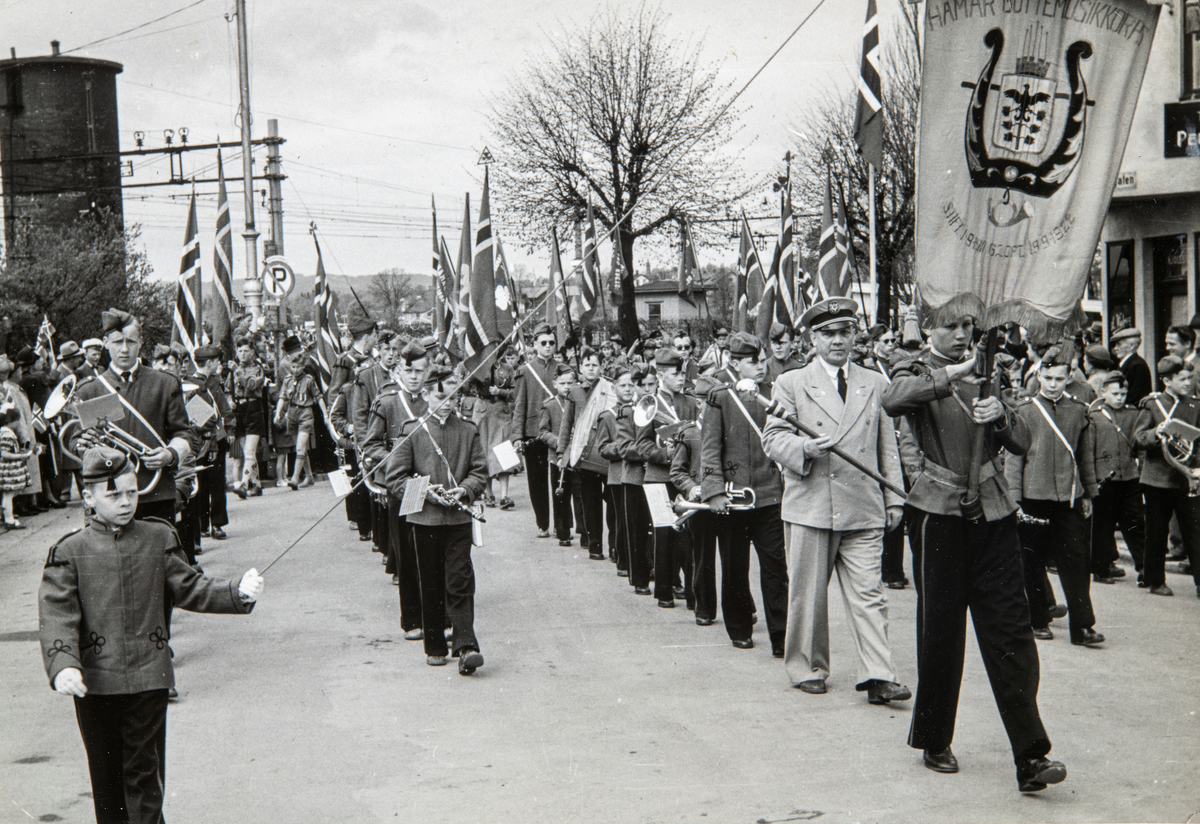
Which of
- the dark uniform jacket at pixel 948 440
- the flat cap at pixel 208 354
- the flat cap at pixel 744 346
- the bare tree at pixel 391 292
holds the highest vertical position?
the bare tree at pixel 391 292

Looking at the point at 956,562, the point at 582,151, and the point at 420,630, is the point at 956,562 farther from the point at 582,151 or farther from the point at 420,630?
the point at 582,151

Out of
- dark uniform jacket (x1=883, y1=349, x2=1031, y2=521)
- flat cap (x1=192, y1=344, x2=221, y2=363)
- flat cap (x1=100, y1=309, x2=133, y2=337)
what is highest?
flat cap (x1=100, y1=309, x2=133, y2=337)

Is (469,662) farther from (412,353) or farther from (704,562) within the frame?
(412,353)

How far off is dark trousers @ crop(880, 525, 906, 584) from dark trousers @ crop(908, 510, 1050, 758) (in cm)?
443

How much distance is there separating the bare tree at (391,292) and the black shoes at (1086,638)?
6457 centimetres

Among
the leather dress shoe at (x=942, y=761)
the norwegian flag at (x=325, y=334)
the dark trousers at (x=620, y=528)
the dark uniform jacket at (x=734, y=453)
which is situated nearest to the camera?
the leather dress shoe at (x=942, y=761)

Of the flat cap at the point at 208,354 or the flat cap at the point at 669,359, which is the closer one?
the flat cap at the point at 669,359

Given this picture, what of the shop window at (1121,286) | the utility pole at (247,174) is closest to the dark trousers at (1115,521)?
the shop window at (1121,286)

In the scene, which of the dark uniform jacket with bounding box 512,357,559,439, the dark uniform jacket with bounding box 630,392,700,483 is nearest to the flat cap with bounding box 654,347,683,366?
the dark uniform jacket with bounding box 630,392,700,483

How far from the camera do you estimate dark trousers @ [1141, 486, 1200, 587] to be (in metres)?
9.32

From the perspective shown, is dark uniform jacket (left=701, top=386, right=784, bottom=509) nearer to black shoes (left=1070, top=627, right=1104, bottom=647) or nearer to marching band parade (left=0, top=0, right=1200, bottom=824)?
marching band parade (left=0, top=0, right=1200, bottom=824)

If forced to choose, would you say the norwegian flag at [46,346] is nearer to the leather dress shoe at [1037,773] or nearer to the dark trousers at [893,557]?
the dark trousers at [893,557]

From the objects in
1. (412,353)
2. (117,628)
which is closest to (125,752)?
(117,628)

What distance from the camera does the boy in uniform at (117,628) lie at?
14.2 feet
